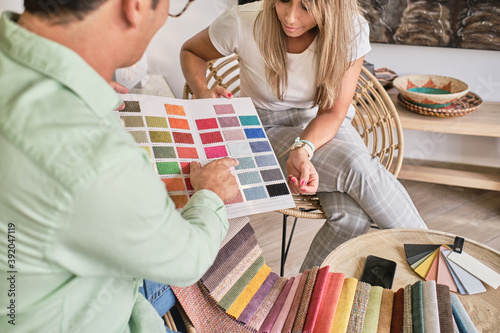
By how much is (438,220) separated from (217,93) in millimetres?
1243

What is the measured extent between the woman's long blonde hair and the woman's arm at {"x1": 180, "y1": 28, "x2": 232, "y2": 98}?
0.58 feet

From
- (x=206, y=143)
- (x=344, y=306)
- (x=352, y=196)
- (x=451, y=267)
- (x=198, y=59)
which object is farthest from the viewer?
(x=198, y=59)

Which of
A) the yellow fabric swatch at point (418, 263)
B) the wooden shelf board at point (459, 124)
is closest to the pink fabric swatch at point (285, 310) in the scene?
the yellow fabric swatch at point (418, 263)

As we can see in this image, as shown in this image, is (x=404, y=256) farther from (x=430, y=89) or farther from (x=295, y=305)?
(x=430, y=89)

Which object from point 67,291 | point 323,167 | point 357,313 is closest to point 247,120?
point 323,167

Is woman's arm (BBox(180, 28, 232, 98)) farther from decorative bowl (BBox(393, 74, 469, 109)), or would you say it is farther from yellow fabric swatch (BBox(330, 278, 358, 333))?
decorative bowl (BBox(393, 74, 469, 109))

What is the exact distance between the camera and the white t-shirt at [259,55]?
4.33 ft

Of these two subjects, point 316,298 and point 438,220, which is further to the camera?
point 438,220

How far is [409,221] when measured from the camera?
46.4 inches

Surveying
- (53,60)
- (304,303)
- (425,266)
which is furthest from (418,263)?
(53,60)

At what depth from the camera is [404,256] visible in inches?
39.5

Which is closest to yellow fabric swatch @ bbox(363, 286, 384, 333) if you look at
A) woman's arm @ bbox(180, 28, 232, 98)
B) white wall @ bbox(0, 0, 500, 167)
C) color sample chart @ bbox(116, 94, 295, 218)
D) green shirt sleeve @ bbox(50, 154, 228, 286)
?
color sample chart @ bbox(116, 94, 295, 218)

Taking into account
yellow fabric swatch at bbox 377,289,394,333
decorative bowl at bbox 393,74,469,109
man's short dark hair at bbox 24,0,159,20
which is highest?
man's short dark hair at bbox 24,0,159,20

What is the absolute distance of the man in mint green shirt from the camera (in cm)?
45
